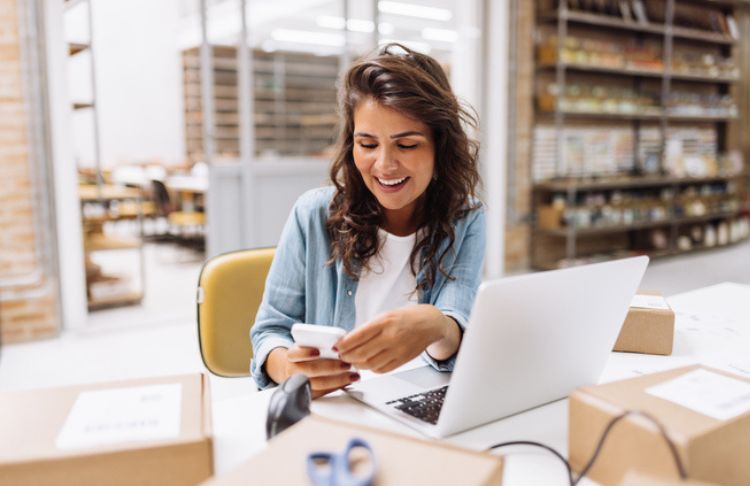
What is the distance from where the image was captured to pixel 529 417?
105cm

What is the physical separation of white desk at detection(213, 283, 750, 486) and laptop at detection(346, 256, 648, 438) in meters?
0.02

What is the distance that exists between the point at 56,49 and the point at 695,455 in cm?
374

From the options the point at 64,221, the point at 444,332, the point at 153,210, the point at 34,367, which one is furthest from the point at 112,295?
the point at 444,332

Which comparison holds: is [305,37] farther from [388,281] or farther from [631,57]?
[388,281]

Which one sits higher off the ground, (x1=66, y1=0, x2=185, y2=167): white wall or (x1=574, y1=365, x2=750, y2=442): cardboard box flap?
(x1=66, y1=0, x2=185, y2=167): white wall

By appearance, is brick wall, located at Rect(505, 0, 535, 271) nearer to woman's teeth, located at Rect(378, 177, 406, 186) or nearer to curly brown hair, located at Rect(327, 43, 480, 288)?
curly brown hair, located at Rect(327, 43, 480, 288)

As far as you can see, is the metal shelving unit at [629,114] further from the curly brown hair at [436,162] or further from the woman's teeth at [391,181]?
the woman's teeth at [391,181]

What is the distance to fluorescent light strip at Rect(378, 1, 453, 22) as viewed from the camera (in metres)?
7.23

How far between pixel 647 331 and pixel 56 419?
3.77ft

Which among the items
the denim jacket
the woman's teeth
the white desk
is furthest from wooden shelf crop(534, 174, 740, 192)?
the woman's teeth

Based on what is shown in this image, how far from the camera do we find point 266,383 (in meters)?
1.29

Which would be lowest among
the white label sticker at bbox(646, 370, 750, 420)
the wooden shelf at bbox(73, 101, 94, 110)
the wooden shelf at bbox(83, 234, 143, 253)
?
the wooden shelf at bbox(83, 234, 143, 253)

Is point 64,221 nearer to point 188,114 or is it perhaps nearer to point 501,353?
point 501,353

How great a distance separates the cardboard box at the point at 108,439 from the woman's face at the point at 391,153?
619 mm
